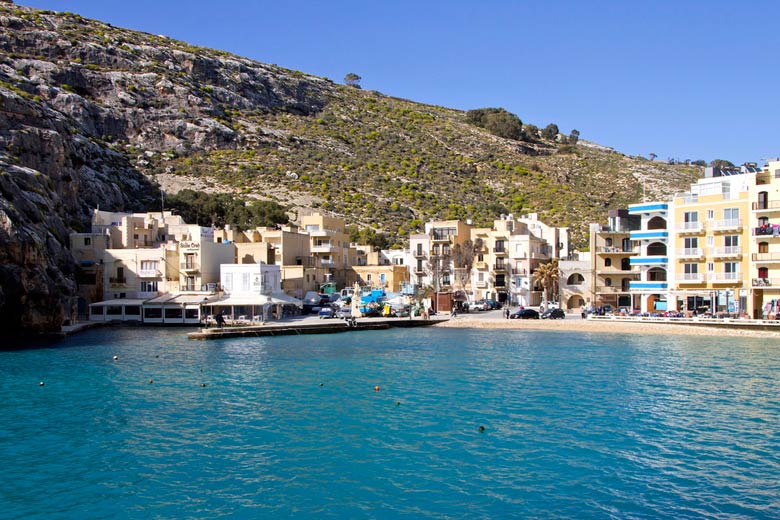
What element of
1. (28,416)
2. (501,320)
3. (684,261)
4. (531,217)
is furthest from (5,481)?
(531,217)

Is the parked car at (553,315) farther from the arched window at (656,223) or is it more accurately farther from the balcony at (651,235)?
the arched window at (656,223)

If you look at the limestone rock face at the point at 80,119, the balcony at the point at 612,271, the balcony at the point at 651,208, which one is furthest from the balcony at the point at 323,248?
the balcony at the point at 651,208

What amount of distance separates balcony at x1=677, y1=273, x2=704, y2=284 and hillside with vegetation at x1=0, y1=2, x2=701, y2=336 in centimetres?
3546

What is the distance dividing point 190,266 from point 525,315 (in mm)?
31099

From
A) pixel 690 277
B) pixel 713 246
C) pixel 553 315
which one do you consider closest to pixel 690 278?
pixel 690 277

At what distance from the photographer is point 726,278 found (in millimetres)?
55406

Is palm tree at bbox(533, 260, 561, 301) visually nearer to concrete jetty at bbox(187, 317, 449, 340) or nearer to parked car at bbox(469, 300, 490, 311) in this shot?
parked car at bbox(469, 300, 490, 311)

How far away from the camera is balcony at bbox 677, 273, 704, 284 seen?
5672 centimetres

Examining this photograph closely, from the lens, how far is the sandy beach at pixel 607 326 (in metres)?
50.6

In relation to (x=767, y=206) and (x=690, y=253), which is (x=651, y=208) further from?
(x=767, y=206)

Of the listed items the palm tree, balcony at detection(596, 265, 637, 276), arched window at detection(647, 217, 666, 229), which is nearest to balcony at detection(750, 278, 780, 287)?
arched window at detection(647, 217, 666, 229)

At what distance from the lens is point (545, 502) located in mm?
17266

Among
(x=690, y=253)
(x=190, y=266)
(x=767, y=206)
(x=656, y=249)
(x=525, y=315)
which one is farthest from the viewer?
(x=190, y=266)

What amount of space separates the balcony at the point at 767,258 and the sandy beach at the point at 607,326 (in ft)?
20.0
